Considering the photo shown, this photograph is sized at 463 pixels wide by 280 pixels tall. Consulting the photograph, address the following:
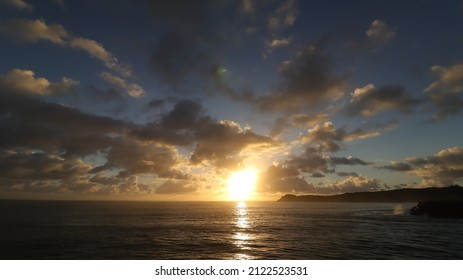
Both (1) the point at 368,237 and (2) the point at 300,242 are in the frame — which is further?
(1) the point at 368,237

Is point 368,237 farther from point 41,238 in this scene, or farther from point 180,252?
point 41,238

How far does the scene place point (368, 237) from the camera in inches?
2621

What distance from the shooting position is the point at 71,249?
5128 cm

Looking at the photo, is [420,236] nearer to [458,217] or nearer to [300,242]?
[300,242]

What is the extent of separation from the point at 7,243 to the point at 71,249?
625 inches

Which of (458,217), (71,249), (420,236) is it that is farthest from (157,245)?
(458,217)
